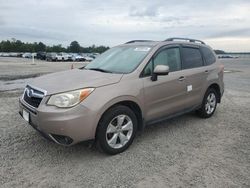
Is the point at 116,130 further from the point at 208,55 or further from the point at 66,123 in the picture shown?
the point at 208,55

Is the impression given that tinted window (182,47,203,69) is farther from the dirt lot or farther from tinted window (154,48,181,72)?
the dirt lot

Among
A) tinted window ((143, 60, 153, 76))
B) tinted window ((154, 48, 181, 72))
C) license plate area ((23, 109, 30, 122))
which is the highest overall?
tinted window ((154, 48, 181, 72))

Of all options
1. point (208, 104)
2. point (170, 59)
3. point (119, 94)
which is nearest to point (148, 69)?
point (170, 59)

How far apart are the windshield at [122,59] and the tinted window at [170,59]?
0.25 m

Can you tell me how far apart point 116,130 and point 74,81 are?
0.97 m

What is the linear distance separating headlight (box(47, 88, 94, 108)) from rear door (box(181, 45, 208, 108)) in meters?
2.37

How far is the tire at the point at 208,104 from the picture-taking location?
6.07 metres

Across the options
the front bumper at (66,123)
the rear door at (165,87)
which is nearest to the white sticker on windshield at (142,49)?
the rear door at (165,87)

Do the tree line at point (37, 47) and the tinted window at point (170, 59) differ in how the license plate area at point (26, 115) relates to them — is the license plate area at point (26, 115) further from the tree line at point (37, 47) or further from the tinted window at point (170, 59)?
the tree line at point (37, 47)

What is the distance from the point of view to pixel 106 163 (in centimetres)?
390

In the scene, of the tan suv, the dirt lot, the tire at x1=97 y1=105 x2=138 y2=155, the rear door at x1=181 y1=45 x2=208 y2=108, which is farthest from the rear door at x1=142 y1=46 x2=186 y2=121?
the dirt lot

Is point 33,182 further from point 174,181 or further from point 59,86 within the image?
point 174,181

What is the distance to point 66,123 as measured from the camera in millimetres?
3639

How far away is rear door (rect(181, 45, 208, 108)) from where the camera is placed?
17.8 ft
